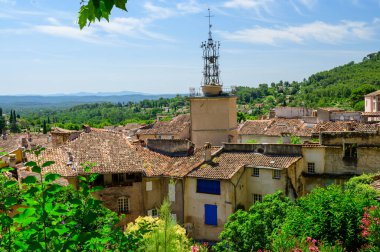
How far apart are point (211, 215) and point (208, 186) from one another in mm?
2019

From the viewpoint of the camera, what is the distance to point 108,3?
3.56 meters

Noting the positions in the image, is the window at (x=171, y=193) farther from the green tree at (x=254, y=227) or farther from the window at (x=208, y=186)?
the green tree at (x=254, y=227)

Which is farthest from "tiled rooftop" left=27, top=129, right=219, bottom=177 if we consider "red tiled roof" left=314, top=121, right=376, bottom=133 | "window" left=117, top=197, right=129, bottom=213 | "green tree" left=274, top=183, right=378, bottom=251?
"green tree" left=274, top=183, right=378, bottom=251

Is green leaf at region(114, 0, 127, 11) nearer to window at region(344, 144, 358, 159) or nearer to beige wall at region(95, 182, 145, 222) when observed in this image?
beige wall at region(95, 182, 145, 222)

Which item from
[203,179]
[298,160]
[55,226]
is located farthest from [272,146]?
[55,226]

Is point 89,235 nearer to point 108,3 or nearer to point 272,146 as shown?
point 108,3

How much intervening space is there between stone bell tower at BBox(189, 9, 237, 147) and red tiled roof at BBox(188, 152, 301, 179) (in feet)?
21.5

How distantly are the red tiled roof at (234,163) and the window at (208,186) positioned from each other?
1.51 feet

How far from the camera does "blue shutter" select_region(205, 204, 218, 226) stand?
89.4 feet

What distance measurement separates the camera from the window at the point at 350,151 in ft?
88.0

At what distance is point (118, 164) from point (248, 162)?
9.38 m

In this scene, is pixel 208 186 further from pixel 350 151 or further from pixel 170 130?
pixel 170 130

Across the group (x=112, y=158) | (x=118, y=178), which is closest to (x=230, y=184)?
(x=118, y=178)

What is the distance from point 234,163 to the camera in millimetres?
28375
